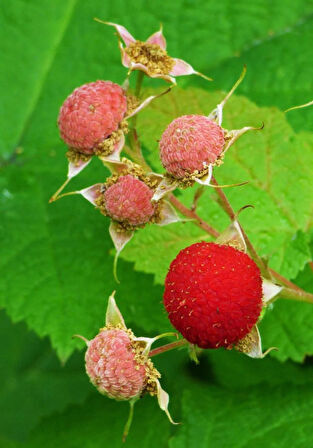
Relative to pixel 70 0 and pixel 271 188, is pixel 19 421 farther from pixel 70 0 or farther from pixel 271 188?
pixel 70 0

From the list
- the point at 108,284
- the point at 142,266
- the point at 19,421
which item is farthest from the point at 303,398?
the point at 19,421

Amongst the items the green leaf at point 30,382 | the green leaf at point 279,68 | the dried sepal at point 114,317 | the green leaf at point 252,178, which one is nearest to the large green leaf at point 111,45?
the green leaf at point 279,68

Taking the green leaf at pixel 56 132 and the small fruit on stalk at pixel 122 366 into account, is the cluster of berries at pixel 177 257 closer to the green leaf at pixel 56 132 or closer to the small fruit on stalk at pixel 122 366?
the small fruit on stalk at pixel 122 366

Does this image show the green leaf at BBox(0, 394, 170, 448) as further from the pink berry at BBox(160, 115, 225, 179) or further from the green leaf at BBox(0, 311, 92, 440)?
the pink berry at BBox(160, 115, 225, 179)

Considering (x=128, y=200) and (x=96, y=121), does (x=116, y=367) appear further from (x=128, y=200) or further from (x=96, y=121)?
(x=96, y=121)

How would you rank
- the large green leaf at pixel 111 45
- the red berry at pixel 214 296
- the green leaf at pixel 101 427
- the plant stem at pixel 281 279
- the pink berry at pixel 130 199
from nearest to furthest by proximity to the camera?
the red berry at pixel 214 296
the pink berry at pixel 130 199
the plant stem at pixel 281 279
the green leaf at pixel 101 427
the large green leaf at pixel 111 45

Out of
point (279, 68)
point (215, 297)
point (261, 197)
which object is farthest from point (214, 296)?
point (279, 68)

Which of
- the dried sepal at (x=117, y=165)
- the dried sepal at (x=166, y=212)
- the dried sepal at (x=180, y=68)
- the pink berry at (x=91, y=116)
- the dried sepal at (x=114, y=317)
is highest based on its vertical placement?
the dried sepal at (x=180, y=68)
